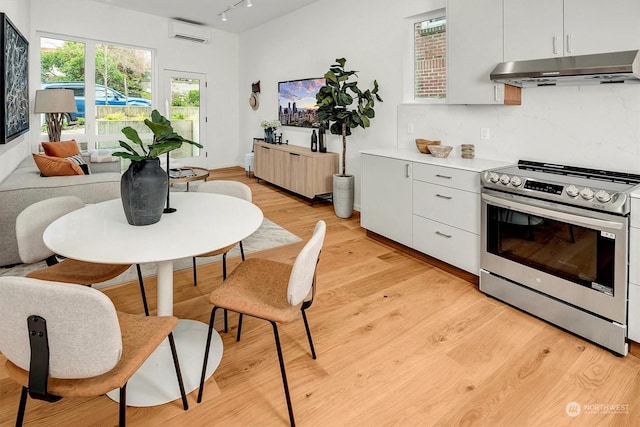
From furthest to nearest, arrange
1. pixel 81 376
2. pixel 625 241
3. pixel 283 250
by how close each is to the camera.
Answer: pixel 283 250, pixel 625 241, pixel 81 376

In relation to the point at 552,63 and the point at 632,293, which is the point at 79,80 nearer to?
the point at 552,63

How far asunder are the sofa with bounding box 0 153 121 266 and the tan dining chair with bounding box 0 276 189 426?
2.43 m

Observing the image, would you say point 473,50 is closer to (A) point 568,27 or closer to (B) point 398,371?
(A) point 568,27

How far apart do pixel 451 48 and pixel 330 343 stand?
103 inches

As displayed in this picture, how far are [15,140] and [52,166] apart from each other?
106 cm

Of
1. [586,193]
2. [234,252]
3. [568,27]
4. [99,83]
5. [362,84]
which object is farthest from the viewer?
[99,83]

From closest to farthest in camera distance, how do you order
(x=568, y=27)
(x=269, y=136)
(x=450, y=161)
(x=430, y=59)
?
(x=568, y=27)
(x=450, y=161)
(x=430, y=59)
(x=269, y=136)

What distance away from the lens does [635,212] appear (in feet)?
6.81

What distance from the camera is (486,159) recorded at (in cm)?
347

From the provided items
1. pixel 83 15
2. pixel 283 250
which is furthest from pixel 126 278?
pixel 83 15

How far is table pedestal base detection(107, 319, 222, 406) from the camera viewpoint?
6.04ft

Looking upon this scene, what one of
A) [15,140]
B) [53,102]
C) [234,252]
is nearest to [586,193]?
[234,252]

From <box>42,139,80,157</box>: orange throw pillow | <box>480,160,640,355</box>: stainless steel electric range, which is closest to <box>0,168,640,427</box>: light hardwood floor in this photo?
<box>480,160,640,355</box>: stainless steel electric range

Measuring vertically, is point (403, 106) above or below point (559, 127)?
above
